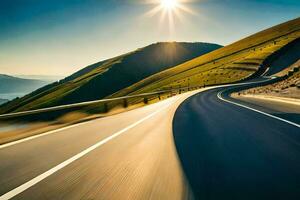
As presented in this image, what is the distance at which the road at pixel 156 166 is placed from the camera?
3.99m

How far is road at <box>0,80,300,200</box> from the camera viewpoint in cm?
399

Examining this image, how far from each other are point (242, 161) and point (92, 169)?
258 cm

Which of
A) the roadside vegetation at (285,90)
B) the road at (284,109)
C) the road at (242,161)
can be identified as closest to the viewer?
the road at (242,161)

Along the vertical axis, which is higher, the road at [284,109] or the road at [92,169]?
the road at [92,169]

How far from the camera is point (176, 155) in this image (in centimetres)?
621

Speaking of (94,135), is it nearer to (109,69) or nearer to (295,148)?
(295,148)

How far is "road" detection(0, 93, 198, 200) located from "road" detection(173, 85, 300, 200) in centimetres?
29

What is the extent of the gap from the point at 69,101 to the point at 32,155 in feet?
476

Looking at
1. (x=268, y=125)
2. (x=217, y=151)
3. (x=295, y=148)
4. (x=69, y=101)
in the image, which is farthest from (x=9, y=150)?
(x=69, y=101)

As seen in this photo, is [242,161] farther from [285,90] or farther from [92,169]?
[285,90]

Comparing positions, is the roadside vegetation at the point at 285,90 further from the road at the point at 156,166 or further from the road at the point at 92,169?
the road at the point at 92,169

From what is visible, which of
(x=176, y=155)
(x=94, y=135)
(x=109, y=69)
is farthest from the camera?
(x=109, y=69)

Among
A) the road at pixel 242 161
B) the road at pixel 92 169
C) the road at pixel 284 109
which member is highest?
the road at pixel 92 169

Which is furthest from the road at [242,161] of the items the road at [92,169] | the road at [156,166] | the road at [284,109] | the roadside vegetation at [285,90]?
the roadside vegetation at [285,90]
